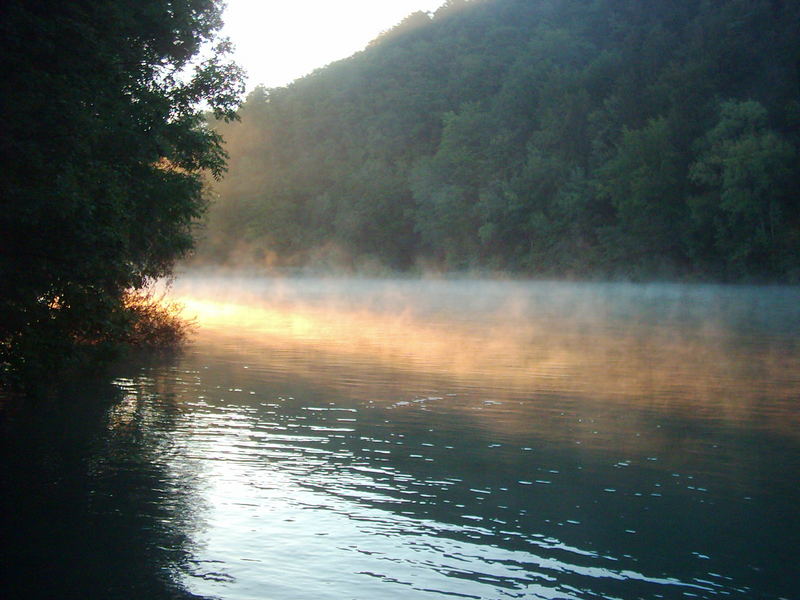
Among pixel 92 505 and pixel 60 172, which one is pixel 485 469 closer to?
pixel 92 505

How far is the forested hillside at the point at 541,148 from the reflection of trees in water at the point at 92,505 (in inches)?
2532

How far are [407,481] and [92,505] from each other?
12.4 ft

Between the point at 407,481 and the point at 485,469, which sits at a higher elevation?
the point at 485,469

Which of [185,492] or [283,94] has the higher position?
[283,94]

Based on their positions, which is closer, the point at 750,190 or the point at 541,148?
the point at 750,190

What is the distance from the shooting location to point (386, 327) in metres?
36.4

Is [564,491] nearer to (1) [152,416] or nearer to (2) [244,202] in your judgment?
(1) [152,416]

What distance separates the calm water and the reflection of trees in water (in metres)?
0.03

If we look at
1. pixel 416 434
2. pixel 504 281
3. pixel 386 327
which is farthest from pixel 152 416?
pixel 504 281

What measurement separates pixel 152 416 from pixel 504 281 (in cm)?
8213

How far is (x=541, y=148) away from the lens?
99.2m

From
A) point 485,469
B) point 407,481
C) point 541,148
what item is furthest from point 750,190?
point 407,481

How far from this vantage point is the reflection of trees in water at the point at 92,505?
8.64 m

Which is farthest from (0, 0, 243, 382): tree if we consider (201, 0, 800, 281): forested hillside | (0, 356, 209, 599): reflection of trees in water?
(201, 0, 800, 281): forested hillside
